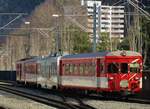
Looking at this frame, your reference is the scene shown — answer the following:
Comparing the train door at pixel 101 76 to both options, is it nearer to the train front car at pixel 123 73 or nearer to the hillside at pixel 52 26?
the train front car at pixel 123 73

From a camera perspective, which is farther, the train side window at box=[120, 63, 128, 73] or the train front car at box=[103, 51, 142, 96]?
the train side window at box=[120, 63, 128, 73]

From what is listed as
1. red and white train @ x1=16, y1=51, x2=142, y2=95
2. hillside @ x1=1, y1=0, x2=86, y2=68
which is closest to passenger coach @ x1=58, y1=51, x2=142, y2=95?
red and white train @ x1=16, y1=51, x2=142, y2=95

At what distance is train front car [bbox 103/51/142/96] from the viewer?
117 feet

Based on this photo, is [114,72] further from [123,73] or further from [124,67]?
[124,67]

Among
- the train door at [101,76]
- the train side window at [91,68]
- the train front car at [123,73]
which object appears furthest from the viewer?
Result: the train side window at [91,68]

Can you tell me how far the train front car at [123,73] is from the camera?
35594 millimetres

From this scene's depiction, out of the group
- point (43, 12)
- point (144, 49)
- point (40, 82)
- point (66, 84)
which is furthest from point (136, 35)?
point (43, 12)

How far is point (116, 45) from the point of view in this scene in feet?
261

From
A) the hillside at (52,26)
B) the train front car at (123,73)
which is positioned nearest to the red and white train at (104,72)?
the train front car at (123,73)

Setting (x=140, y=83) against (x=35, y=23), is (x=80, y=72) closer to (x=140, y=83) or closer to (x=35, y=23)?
(x=140, y=83)

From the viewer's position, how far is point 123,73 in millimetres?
36031

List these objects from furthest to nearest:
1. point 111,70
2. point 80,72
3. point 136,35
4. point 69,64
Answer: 1. point 136,35
2. point 69,64
3. point 80,72
4. point 111,70

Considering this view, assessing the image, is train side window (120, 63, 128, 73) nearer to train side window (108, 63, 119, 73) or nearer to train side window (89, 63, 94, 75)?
train side window (108, 63, 119, 73)

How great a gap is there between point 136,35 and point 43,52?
35.8 meters
